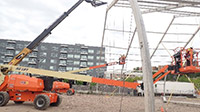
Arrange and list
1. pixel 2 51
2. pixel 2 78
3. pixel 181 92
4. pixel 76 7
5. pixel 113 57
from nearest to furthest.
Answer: pixel 2 78 < pixel 76 7 < pixel 113 57 < pixel 181 92 < pixel 2 51

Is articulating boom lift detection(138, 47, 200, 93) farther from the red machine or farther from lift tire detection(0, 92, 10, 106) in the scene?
lift tire detection(0, 92, 10, 106)

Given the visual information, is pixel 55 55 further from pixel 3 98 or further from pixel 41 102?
pixel 41 102

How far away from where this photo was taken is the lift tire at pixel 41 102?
8083 mm

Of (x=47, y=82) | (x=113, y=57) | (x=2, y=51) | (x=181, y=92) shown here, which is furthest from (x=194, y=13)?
(x=2, y=51)

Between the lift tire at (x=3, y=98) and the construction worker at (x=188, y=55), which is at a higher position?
the construction worker at (x=188, y=55)

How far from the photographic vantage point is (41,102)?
8.24m

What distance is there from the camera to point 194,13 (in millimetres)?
12273

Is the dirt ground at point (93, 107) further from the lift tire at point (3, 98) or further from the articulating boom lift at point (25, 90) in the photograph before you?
the articulating boom lift at point (25, 90)

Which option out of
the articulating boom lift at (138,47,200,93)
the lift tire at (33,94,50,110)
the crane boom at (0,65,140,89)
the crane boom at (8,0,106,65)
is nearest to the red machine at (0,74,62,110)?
the lift tire at (33,94,50,110)

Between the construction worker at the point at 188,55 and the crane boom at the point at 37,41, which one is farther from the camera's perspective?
the crane boom at the point at 37,41

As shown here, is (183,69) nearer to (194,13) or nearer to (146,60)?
(146,60)

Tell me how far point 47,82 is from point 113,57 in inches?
411

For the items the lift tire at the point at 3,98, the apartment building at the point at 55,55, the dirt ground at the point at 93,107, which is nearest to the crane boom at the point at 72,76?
the lift tire at the point at 3,98

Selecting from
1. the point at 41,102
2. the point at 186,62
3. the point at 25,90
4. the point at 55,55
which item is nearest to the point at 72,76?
the point at 41,102
